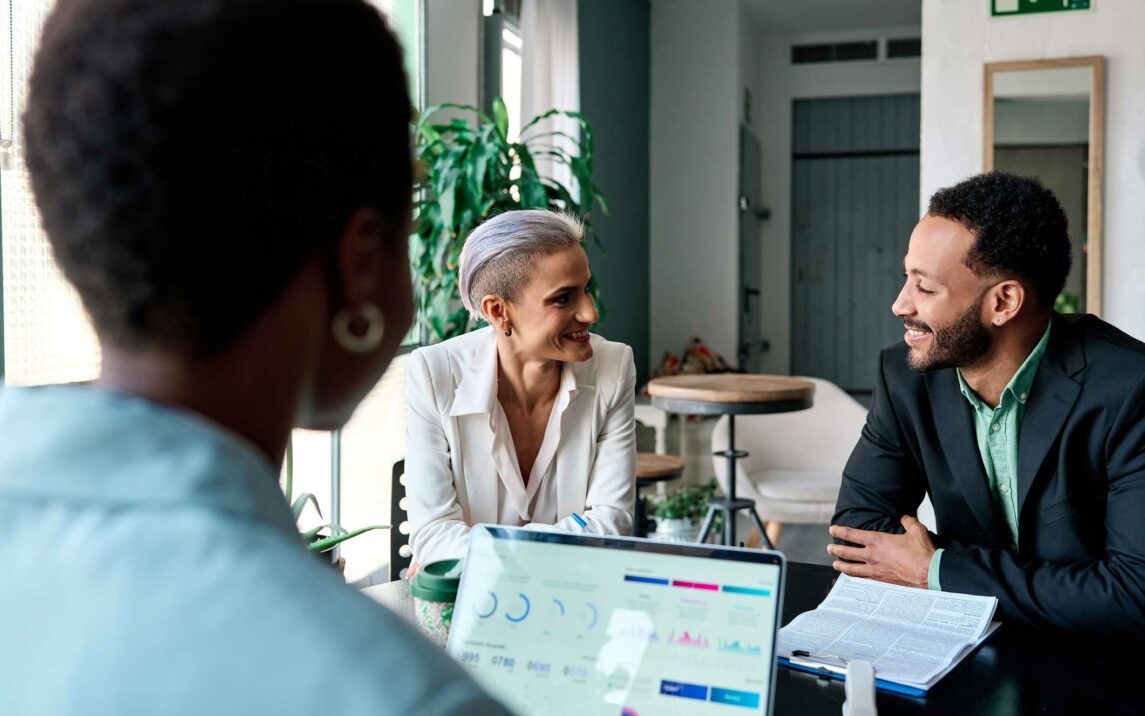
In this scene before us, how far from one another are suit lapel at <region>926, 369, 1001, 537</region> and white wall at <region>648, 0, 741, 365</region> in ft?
16.2

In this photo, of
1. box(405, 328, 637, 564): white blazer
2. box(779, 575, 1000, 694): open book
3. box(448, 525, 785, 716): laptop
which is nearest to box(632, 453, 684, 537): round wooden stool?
box(405, 328, 637, 564): white blazer

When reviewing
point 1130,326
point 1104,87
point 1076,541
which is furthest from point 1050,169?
point 1076,541

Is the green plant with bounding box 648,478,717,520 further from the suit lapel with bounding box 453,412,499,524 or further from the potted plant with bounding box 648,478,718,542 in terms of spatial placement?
the suit lapel with bounding box 453,412,499,524

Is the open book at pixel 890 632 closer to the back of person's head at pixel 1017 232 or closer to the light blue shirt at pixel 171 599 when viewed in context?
the back of person's head at pixel 1017 232

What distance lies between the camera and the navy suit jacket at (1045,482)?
1482 mm

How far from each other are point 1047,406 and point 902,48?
6.20m

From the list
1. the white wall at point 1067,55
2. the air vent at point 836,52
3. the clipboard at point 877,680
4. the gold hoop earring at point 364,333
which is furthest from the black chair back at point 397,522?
the air vent at point 836,52

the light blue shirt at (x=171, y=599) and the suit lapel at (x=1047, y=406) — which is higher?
the light blue shirt at (x=171, y=599)

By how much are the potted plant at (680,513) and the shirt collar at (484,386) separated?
2291 millimetres

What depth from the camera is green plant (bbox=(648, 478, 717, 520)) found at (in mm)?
4480

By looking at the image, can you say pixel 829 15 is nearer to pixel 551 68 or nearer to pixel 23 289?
pixel 551 68

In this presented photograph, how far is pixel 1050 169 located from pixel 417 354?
293cm

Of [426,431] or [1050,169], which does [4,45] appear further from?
[1050,169]

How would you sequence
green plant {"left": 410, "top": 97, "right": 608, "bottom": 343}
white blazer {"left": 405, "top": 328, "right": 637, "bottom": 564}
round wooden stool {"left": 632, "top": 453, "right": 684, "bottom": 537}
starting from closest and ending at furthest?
white blazer {"left": 405, "top": 328, "right": 637, "bottom": 564}, green plant {"left": 410, "top": 97, "right": 608, "bottom": 343}, round wooden stool {"left": 632, "top": 453, "right": 684, "bottom": 537}
